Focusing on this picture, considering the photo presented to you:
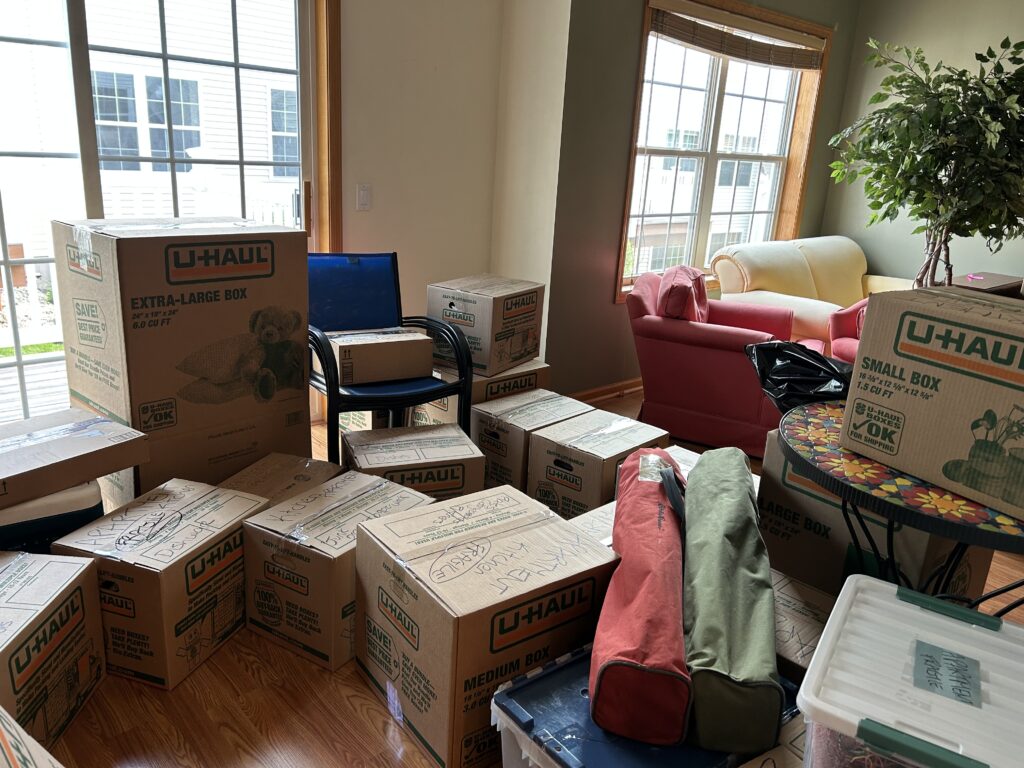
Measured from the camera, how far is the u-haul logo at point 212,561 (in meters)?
1.79

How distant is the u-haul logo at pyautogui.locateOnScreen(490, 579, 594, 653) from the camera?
1.51m

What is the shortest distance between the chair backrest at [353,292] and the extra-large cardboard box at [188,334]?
1.50 ft

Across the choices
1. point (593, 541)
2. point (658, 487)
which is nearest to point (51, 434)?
point (593, 541)

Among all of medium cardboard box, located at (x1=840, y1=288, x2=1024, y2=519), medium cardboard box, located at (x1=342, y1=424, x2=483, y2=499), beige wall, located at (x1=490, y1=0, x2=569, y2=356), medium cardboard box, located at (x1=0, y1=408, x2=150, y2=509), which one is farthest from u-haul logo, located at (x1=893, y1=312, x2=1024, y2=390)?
beige wall, located at (x1=490, y1=0, x2=569, y2=356)

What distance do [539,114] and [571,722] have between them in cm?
290

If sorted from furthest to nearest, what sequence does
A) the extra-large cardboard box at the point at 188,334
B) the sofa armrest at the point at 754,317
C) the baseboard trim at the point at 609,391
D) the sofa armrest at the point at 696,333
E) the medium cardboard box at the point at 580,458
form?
the baseboard trim at the point at 609,391
the sofa armrest at the point at 754,317
the sofa armrest at the point at 696,333
the medium cardboard box at the point at 580,458
the extra-large cardboard box at the point at 188,334

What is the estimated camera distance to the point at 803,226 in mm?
5227

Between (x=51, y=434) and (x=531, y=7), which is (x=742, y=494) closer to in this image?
(x=51, y=434)

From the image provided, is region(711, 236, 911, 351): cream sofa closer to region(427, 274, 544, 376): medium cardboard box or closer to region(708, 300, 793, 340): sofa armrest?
region(708, 300, 793, 340): sofa armrest

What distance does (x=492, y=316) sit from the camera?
9.24 ft

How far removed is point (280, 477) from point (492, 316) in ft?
3.31

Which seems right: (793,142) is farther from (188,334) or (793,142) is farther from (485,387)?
(188,334)

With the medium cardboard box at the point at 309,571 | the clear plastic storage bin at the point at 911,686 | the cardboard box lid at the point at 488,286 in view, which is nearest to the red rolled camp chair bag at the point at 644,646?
the clear plastic storage bin at the point at 911,686

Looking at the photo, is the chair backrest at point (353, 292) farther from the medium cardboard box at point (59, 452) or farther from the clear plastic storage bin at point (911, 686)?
the clear plastic storage bin at point (911, 686)
